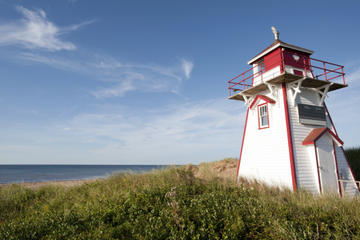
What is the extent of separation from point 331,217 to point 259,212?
2.05 m

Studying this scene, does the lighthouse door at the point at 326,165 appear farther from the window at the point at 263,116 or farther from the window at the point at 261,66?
the window at the point at 261,66

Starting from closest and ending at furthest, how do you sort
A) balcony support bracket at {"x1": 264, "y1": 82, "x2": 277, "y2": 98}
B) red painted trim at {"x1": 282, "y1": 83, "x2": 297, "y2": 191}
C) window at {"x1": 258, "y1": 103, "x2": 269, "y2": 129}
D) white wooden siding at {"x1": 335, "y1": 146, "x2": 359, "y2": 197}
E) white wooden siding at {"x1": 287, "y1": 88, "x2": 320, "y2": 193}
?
red painted trim at {"x1": 282, "y1": 83, "x2": 297, "y2": 191}, white wooden siding at {"x1": 287, "y1": 88, "x2": 320, "y2": 193}, white wooden siding at {"x1": 335, "y1": 146, "x2": 359, "y2": 197}, balcony support bracket at {"x1": 264, "y1": 82, "x2": 277, "y2": 98}, window at {"x1": 258, "y1": 103, "x2": 269, "y2": 129}

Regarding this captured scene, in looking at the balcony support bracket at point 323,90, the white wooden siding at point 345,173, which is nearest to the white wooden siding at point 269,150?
the balcony support bracket at point 323,90

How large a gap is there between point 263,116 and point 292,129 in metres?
2.10

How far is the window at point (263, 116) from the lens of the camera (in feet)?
42.8

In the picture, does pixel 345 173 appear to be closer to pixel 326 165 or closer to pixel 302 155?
pixel 326 165

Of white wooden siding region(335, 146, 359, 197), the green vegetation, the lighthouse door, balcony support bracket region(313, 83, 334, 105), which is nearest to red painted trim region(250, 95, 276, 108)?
balcony support bracket region(313, 83, 334, 105)

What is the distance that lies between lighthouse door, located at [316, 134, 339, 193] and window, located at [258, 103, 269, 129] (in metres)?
3.04

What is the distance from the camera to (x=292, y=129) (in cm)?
1165

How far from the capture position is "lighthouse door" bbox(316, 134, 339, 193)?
1127 centimetres

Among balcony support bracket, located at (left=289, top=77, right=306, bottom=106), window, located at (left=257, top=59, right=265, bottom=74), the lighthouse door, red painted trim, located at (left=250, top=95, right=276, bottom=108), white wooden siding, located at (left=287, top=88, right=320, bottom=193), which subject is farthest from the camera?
window, located at (left=257, top=59, right=265, bottom=74)

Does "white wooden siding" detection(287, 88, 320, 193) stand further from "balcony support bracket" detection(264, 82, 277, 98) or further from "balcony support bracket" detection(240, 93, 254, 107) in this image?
"balcony support bracket" detection(240, 93, 254, 107)

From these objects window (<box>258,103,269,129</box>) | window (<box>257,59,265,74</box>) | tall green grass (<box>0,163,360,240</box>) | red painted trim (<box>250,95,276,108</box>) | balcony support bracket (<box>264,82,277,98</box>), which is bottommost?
tall green grass (<box>0,163,360,240</box>)

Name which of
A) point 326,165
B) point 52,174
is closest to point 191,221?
point 326,165
